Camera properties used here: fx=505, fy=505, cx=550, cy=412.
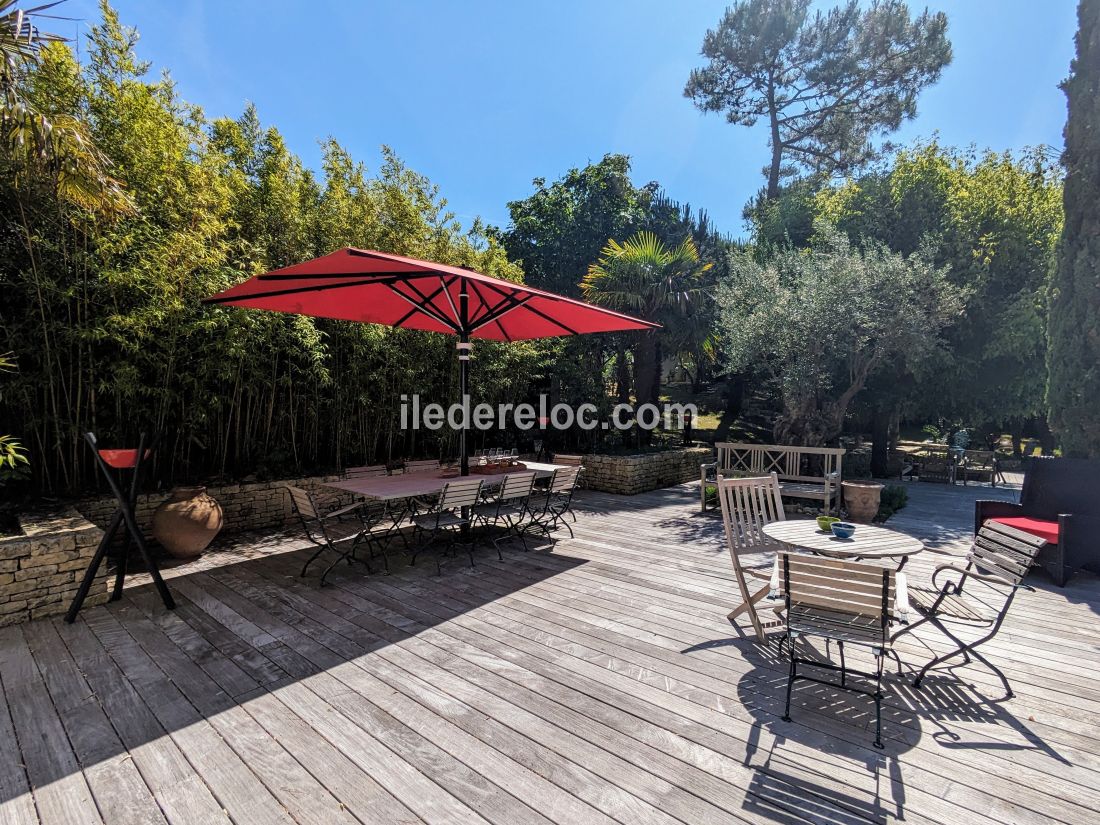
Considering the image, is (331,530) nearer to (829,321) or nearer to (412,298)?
(412,298)

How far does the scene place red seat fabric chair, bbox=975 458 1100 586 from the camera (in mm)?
4035

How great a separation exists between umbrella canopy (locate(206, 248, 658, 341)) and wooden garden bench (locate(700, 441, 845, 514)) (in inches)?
109

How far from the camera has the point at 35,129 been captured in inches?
130

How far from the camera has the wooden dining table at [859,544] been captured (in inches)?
104

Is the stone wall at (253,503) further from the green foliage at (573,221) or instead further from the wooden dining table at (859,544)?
the green foliage at (573,221)

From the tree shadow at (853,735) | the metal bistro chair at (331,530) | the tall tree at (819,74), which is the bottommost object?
the tree shadow at (853,735)

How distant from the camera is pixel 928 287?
23.1 feet

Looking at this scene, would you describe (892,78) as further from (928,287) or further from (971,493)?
(971,493)

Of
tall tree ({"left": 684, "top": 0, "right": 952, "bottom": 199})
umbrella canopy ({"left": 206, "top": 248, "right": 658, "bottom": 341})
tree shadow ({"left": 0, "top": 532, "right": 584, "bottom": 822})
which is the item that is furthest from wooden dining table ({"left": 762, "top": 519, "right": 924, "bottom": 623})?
tall tree ({"left": 684, "top": 0, "right": 952, "bottom": 199})

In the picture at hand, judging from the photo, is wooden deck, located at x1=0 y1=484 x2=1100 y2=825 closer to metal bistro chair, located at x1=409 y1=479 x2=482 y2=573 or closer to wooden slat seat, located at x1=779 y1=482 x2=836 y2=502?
metal bistro chair, located at x1=409 y1=479 x2=482 y2=573

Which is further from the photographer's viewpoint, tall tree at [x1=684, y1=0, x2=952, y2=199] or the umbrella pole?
tall tree at [x1=684, y1=0, x2=952, y2=199]

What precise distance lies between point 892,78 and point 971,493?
10.4m

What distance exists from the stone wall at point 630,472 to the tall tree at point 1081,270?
4894mm

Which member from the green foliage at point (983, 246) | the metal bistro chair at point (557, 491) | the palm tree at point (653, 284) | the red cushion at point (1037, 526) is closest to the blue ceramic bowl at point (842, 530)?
the red cushion at point (1037, 526)
